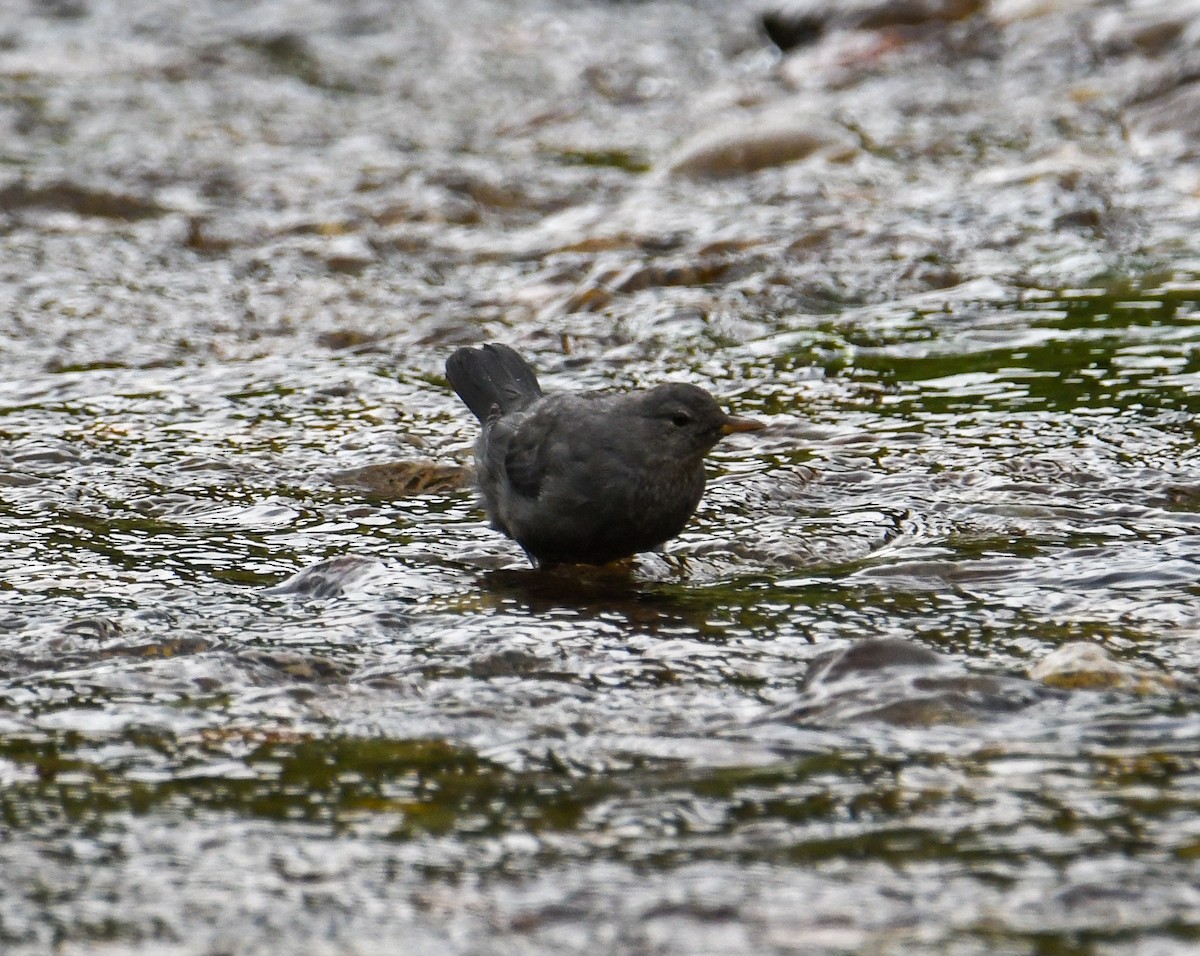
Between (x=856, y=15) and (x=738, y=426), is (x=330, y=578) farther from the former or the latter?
(x=856, y=15)

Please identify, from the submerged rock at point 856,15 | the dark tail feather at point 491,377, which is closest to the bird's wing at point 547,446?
the dark tail feather at point 491,377

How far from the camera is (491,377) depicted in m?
5.62

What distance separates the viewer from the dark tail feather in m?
5.57

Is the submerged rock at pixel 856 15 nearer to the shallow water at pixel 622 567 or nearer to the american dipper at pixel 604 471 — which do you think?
the shallow water at pixel 622 567

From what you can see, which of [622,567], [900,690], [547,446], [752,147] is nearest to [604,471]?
[547,446]

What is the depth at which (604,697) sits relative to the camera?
381 centimetres

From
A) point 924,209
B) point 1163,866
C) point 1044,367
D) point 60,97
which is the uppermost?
point 60,97

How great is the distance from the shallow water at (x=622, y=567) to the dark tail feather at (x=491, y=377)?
1.14 feet

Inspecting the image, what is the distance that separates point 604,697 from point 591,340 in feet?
12.5

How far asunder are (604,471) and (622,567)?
0.42 metres

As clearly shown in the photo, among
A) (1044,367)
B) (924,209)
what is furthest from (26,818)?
(924,209)

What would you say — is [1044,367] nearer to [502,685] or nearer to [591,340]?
[591,340]

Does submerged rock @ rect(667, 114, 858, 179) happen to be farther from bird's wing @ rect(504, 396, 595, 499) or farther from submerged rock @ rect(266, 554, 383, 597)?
submerged rock @ rect(266, 554, 383, 597)

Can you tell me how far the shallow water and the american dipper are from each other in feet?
0.49
